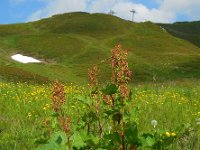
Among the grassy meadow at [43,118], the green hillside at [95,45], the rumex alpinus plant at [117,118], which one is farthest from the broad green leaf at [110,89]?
the green hillside at [95,45]

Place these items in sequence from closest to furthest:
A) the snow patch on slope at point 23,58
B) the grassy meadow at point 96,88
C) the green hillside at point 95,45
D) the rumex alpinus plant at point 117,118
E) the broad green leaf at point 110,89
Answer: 1. the rumex alpinus plant at point 117,118
2. the broad green leaf at point 110,89
3. the grassy meadow at point 96,88
4. the green hillside at point 95,45
5. the snow patch on slope at point 23,58

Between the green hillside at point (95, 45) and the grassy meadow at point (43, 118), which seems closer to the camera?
the grassy meadow at point (43, 118)

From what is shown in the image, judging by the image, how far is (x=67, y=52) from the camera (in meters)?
85.1

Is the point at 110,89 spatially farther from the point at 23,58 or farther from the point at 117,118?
the point at 23,58

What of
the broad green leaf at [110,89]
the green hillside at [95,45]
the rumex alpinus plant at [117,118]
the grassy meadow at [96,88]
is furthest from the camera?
the green hillside at [95,45]

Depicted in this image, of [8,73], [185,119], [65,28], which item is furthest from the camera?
[65,28]

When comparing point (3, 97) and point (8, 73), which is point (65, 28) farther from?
point (3, 97)

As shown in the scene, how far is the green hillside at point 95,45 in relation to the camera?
67.0m

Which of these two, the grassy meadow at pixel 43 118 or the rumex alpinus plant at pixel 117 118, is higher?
the rumex alpinus plant at pixel 117 118

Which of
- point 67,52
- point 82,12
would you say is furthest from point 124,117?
point 82,12

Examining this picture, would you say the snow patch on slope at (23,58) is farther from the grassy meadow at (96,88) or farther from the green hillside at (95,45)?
the grassy meadow at (96,88)

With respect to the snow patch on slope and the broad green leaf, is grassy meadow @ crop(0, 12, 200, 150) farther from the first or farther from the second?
the snow patch on slope

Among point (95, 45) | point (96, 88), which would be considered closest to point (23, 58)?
point (95, 45)

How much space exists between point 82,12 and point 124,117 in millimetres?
118352
